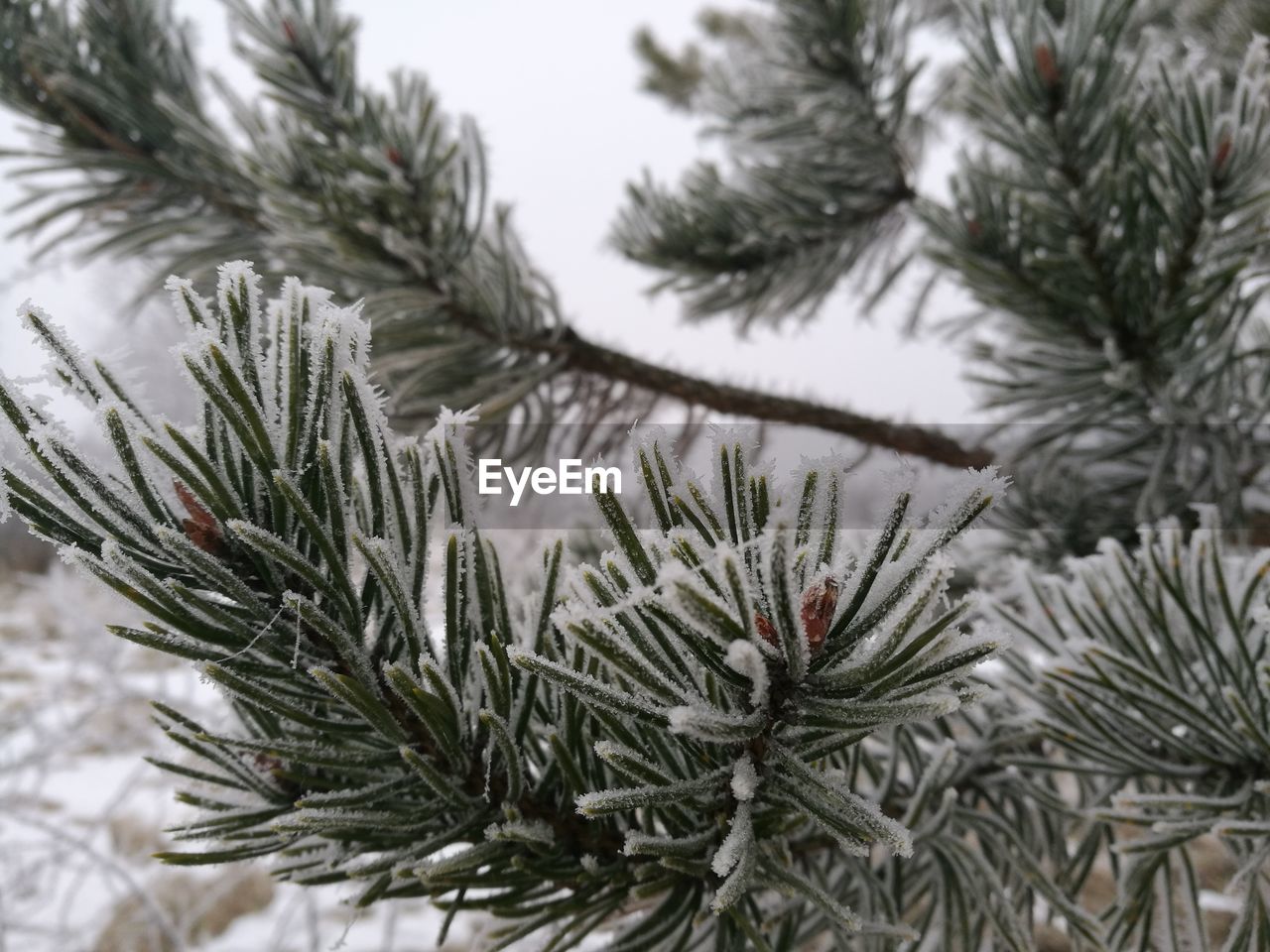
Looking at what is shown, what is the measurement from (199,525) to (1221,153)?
2.45 ft

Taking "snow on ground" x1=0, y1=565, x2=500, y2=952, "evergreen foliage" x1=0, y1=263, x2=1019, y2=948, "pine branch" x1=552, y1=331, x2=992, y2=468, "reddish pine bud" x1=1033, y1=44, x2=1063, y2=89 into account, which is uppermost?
"reddish pine bud" x1=1033, y1=44, x2=1063, y2=89

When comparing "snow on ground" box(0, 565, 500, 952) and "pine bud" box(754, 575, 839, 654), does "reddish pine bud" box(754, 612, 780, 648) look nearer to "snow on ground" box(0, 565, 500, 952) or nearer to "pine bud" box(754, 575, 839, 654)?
"pine bud" box(754, 575, 839, 654)

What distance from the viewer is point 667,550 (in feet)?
0.76

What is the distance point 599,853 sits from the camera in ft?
1.11

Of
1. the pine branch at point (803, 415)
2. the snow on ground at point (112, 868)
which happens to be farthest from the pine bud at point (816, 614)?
the snow on ground at point (112, 868)

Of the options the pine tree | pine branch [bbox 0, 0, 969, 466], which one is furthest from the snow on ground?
the pine tree

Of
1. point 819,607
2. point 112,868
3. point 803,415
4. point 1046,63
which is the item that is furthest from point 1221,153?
point 112,868

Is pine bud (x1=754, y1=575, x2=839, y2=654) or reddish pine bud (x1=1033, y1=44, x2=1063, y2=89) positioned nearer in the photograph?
pine bud (x1=754, y1=575, x2=839, y2=654)

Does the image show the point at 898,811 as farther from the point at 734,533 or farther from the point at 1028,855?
the point at 734,533

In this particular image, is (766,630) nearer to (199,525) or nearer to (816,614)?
(816,614)

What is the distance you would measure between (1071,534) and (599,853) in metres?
0.67

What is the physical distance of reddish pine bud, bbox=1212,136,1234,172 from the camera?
2.06 ft

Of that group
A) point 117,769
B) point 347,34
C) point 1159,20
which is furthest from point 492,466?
point 117,769

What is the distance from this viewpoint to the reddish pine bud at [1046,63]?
2.30 ft
